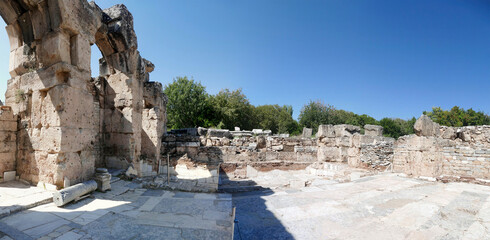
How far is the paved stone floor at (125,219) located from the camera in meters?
2.80

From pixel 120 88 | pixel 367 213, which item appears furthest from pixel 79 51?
pixel 367 213

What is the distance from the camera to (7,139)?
4574 mm

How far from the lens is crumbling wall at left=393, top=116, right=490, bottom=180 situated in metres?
7.05

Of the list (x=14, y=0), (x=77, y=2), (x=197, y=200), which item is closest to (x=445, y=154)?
(x=197, y=200)

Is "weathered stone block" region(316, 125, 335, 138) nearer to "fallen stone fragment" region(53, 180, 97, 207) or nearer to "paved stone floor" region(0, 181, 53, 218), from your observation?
"fallen stone fragment" region(53, 180, 97, 207)

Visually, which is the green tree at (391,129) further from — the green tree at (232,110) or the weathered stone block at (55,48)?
the weathered stone block at (55,48)

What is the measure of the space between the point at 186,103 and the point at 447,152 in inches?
933

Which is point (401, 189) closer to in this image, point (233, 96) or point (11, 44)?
point (11, 44)

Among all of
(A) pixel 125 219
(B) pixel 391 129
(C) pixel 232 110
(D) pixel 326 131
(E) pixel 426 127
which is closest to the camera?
(A) pixel 125 219

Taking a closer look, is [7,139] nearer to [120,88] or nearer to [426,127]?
[120,88]

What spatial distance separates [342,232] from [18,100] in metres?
7.47

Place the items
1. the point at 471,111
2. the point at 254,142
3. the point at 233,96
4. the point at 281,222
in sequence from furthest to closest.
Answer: the point at 471,111 < the point at 233,96 < the point at 254,142 < the point at 281,222

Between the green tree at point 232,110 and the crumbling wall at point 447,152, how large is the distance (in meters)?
19.6

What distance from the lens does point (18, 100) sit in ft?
15.3
